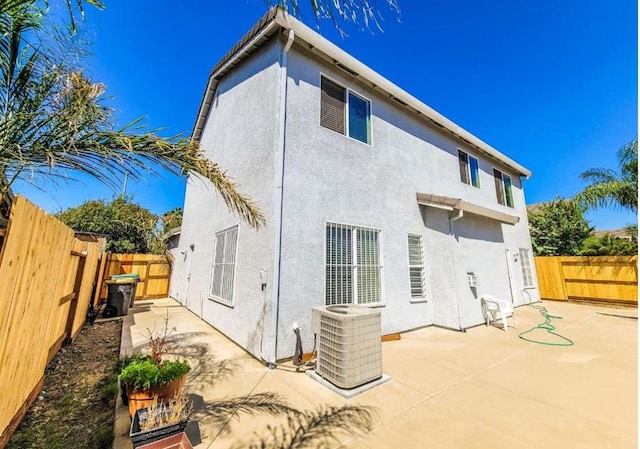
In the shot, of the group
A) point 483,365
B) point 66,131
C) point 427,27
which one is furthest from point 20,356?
point 427,27

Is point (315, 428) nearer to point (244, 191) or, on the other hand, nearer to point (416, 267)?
point (244, 191)

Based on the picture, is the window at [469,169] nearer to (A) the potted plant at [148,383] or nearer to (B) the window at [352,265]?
(B) the window at [352,265]

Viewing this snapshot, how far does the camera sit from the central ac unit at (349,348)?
4.08 m

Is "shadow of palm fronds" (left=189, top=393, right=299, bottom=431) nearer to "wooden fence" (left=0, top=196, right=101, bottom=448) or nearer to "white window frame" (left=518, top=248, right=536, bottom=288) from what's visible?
"wooden fence" (left=0, top=196, right=101, bottom=448)

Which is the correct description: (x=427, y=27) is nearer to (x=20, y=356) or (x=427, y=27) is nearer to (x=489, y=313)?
(x=489, y=313)

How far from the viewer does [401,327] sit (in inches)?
283

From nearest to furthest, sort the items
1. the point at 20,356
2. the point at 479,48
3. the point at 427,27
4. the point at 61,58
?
the point at 20,356 → the point at 61,58 → the point at 427,27 → the point at 479,48

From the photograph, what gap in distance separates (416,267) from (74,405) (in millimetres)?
7955

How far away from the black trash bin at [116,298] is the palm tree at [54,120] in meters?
8.63

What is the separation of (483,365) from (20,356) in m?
7.18

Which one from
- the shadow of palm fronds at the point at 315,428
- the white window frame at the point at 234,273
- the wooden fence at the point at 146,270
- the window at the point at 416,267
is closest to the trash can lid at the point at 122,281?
the white window frame at the point at 234,273

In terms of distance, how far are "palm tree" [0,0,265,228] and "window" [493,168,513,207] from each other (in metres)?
14.6

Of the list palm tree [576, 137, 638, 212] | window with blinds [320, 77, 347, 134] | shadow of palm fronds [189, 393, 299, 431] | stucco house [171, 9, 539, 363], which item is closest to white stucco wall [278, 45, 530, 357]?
stucco house [171, 9, 539, 363]

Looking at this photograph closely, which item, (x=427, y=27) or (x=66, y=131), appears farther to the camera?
(x=427, y=27)
